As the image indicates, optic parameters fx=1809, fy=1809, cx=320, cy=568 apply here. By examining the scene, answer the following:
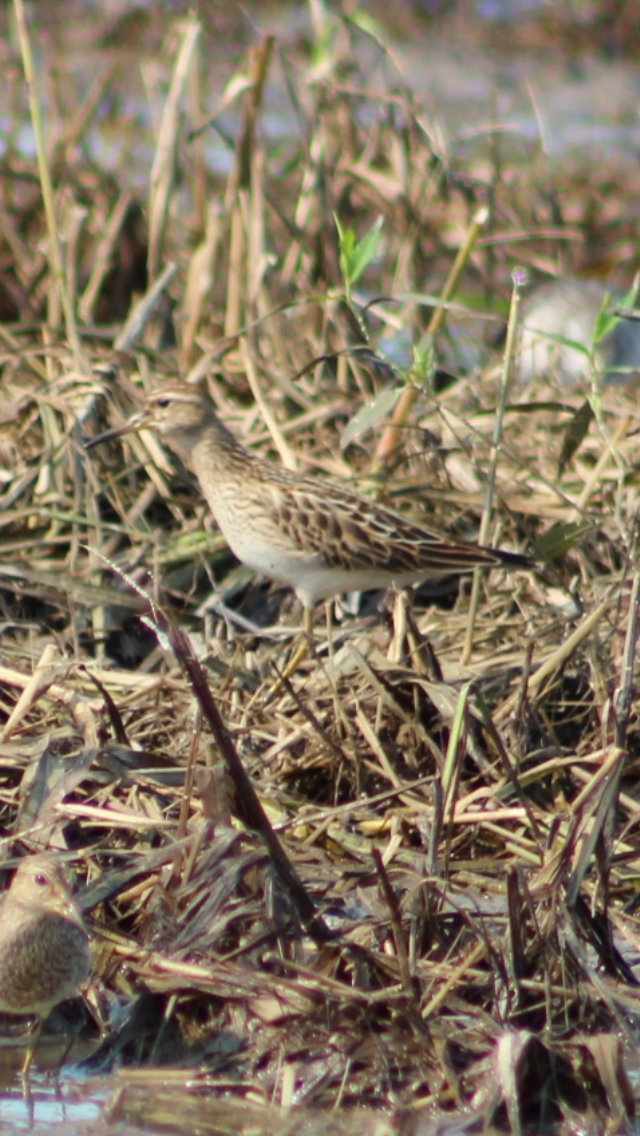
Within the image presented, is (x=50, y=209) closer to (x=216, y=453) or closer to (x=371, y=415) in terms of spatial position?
(x=216, y=453)

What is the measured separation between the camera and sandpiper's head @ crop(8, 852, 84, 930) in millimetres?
3703

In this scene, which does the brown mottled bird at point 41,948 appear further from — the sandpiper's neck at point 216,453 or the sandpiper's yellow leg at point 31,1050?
the sandpiper's neck at point 216,453

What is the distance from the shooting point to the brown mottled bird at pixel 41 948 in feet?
12.0

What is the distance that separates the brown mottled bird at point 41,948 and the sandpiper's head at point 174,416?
251 cm

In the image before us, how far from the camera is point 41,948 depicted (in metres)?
3.65

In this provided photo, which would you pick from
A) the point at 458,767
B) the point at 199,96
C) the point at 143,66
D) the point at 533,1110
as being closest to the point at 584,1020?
the point at 533,1110

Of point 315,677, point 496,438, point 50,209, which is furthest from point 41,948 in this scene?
point 50,209

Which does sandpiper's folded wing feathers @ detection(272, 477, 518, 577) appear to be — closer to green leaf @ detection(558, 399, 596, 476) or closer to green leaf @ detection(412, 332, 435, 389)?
green leaf @ detection(558, 399, 596, 476)

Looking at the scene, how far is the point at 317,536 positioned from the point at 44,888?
2.05 meters

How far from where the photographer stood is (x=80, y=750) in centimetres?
441

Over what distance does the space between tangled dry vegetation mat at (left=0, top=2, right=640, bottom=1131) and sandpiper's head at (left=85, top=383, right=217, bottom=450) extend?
0.24m

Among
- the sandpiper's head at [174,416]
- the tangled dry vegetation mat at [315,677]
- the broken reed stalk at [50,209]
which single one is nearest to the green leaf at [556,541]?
the tangled dry vegetation mat at [315,677]

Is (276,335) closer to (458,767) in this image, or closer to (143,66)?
(143,66)

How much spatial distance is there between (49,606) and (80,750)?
4.62 feet
